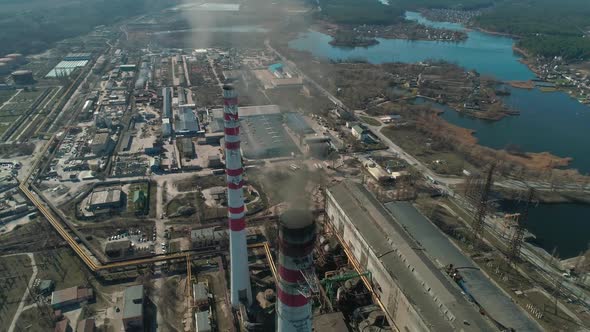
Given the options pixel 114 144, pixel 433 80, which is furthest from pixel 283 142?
pixel 433 80

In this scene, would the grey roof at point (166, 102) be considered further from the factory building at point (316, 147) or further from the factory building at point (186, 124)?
the factory building at point (316, 147)

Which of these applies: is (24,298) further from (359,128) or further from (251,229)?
(359,128)

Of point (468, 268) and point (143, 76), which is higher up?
point (143, 76)

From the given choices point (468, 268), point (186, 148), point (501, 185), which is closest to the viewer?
point (468, 268)

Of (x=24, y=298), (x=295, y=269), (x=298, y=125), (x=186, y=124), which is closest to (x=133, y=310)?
(x=24, y=298)

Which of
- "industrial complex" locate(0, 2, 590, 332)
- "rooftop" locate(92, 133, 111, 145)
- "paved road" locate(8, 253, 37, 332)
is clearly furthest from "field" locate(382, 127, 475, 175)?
"paved road" locate(8, 253, 37, 332)
